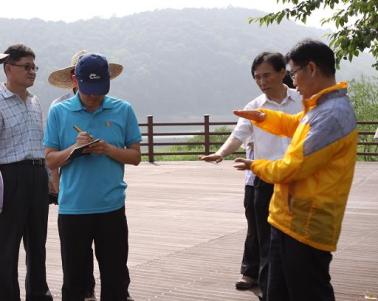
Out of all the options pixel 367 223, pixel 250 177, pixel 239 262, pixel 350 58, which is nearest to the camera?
pixel 250 177

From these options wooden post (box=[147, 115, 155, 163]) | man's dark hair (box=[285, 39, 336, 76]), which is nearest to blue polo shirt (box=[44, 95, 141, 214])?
man's dark hair (box=[285, 39, 336, 76])

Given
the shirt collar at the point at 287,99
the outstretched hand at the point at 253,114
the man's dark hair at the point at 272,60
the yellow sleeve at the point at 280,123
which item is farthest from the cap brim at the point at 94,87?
the shirt collar at the point at 287,99

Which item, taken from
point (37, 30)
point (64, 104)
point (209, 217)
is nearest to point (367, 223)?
point (209, 217)

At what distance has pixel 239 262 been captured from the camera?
20.7 ft

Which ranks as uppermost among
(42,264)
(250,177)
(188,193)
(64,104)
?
(64,104)

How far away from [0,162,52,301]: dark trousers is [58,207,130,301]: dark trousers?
0.63m

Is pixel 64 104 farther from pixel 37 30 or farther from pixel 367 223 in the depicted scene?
pixel 37 30

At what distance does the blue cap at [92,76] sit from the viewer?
3775 mm

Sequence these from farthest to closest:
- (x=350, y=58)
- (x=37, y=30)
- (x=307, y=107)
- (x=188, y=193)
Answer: (x=37, y=30) → (x=188, y=193) → (x=350, y=58) → (x=307, y=107)

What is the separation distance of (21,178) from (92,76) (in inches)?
39.9

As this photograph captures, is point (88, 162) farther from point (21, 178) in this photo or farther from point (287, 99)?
point (287, 99)

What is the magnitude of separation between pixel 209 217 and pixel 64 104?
17.3 feet

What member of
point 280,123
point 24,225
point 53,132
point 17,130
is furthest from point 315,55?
point 24,225

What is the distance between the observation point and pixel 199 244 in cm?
718
